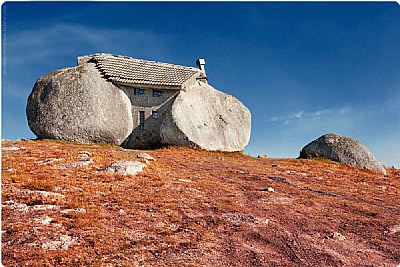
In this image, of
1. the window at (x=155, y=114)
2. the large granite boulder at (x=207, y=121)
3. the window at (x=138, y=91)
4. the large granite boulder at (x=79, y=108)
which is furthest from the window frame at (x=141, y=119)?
the large granite boulder at (x=207, y=121)

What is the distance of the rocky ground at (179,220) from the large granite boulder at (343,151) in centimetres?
1169

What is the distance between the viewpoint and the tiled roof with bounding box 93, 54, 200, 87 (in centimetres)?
2677

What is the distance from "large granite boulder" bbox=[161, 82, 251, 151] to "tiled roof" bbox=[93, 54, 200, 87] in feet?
5.41

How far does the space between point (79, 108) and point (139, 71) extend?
7.08 metres

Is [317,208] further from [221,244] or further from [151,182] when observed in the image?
[151,182]

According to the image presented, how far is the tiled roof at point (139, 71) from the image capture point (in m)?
26.8

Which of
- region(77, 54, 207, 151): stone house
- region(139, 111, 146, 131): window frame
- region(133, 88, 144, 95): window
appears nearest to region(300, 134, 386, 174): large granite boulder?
region(77, 54, 207, 151): stone house

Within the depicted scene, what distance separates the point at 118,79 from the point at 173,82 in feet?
16.1

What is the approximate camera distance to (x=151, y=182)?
1243 centimetres

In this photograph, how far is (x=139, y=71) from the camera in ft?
93.4

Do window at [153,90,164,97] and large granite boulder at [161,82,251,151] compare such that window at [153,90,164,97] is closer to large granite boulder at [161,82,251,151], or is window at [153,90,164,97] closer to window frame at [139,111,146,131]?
large granite boulder at [161,82,251,151]

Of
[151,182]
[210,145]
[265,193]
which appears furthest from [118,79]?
[265,193]

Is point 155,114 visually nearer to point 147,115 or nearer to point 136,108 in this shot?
point 147,115

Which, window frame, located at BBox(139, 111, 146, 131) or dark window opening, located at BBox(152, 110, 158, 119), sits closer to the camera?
window frame, located at BBox(139, 111, 146, 131)
